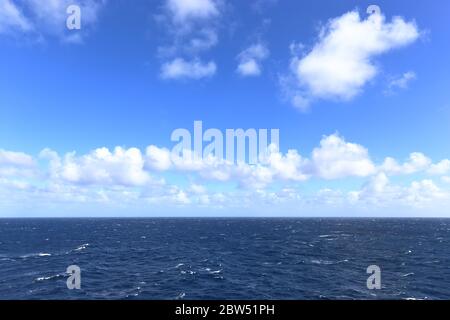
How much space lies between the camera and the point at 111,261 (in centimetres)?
8844

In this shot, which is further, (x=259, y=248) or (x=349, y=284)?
(x=259, y=248)

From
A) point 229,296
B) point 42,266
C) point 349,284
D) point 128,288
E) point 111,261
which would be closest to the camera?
point 229,296

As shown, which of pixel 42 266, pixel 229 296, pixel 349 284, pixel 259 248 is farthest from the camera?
pixel 259 248

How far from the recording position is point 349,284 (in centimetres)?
6281

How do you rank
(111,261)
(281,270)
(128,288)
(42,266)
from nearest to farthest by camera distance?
(128,288)
(281,270)
(42,266)
(111,261)
